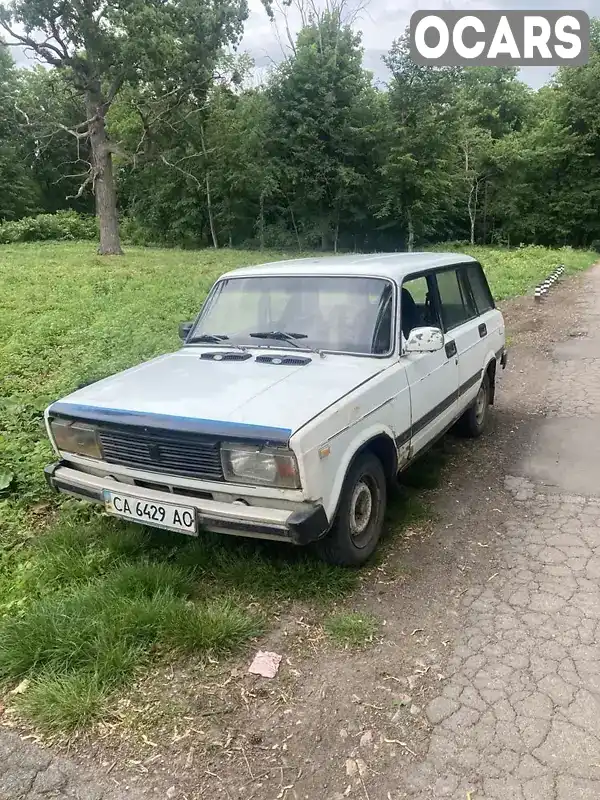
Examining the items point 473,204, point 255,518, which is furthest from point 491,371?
point 473,204

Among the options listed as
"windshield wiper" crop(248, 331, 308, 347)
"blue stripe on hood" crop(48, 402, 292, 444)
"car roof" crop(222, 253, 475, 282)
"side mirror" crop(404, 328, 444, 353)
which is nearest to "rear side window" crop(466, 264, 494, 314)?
"car roof" crop(222, 253, 475, 282)

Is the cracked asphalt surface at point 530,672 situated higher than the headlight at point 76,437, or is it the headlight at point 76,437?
the headlight at point 76,437

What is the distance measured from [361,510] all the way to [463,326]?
2359 mm

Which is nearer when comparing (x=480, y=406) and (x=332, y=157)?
(x=480, y=406)

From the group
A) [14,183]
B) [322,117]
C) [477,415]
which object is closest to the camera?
[477,415]

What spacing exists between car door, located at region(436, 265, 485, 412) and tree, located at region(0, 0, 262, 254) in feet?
61.9

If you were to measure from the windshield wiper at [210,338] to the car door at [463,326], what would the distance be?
1778 mm

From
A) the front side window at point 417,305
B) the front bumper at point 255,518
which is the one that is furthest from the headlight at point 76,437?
the front side window at point 417,305

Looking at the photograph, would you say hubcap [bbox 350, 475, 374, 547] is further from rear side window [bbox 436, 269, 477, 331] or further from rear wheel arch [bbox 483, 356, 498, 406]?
rear wheel arch [bbox 483, 356, 498, 406]

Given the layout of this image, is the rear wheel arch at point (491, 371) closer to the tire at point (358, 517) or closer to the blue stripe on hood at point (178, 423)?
the tire at point (358, 517)

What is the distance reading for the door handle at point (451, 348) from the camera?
4.78 meters

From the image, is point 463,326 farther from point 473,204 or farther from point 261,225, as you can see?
point 473,204

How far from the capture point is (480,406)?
5.98 meters

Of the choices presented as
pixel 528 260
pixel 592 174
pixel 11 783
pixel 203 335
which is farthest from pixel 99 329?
pixel 592 174
